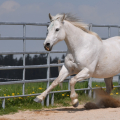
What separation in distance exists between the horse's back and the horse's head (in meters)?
1.12

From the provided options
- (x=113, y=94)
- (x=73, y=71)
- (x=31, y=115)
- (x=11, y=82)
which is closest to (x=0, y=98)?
(x=11, y=82)

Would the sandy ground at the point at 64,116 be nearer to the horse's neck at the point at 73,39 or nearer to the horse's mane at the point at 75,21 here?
the horse's neck at the point at 73,39

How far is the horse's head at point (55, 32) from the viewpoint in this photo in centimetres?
577

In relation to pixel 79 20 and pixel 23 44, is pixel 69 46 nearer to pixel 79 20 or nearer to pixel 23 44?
pixel 79 20

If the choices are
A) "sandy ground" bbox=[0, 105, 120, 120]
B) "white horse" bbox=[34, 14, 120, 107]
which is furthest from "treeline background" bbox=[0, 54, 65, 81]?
"sandy ground" bbox=[0, 105, 120, 120]

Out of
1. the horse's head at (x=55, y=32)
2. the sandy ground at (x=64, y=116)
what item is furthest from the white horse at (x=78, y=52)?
the sandy ground at (x=64, y=116)

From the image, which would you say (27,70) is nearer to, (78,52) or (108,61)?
(78,52)

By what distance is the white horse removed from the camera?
19.9 feet

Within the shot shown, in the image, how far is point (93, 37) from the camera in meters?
6.52

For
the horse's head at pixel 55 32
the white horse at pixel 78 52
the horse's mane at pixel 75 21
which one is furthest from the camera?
the horse's mane at pixel 75 21

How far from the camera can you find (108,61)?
673 centimetres

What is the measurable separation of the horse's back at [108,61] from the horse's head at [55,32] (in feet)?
3.66

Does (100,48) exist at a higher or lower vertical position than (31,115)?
higher

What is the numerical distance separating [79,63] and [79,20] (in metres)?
1.09
